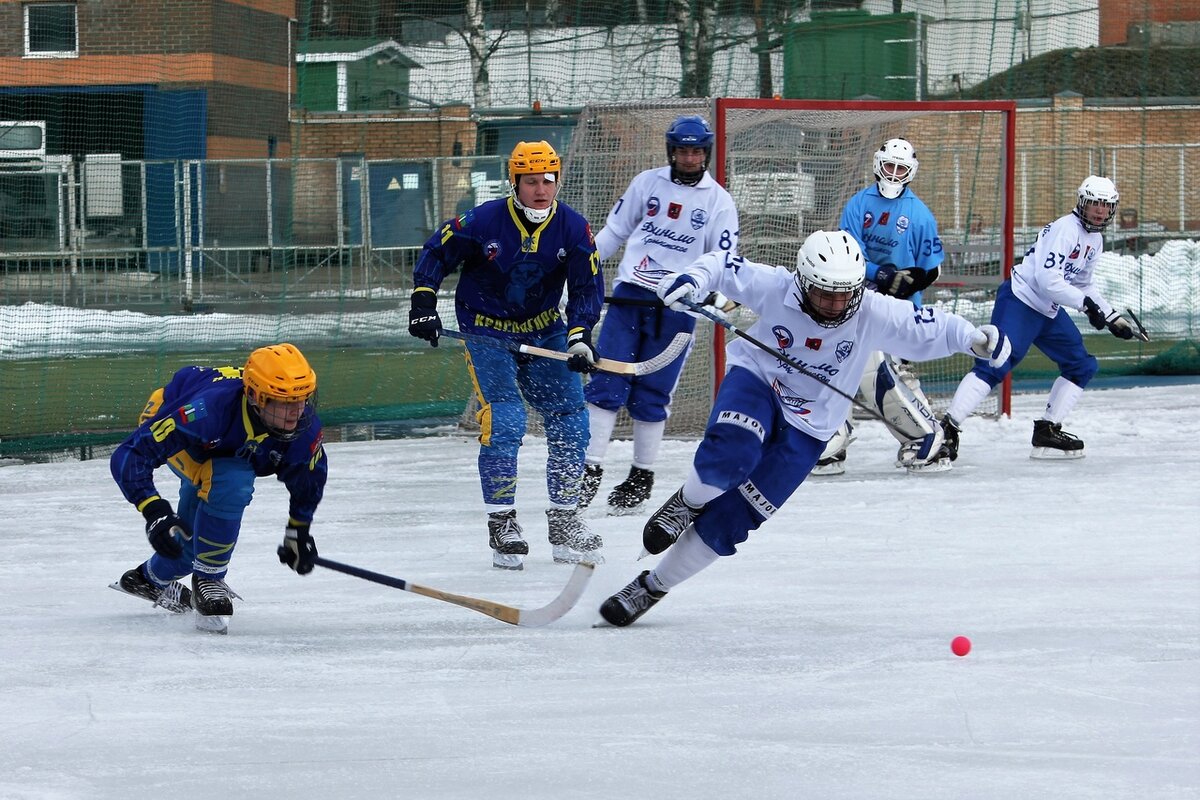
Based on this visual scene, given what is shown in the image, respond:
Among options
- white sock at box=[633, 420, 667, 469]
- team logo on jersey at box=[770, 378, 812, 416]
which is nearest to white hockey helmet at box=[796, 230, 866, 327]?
team logo on jersey at box=[770, 378, 812, 416]

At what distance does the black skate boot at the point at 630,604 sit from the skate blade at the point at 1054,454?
141 inches

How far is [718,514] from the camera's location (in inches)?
158

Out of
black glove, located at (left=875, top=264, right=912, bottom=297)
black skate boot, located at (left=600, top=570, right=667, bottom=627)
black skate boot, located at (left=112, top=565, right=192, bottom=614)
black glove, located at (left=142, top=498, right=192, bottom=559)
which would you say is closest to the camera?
black glove, located at (left=142, top=498, right=192, bottom=559)

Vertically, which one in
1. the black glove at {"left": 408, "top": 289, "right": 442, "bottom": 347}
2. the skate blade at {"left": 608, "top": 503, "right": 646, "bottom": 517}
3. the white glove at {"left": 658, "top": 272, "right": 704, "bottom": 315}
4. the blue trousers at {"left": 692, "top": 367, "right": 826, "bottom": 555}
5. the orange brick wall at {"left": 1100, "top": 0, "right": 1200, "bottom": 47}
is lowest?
the skate blade at {"left": 608, "top": 503, "right": 646, "bottom": 517}

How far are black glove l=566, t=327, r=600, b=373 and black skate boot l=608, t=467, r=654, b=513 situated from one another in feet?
3.85

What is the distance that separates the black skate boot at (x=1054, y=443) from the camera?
7.19m

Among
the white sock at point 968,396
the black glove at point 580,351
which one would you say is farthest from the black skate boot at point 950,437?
the black glove at point 580,351

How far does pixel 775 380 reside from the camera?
4.19m

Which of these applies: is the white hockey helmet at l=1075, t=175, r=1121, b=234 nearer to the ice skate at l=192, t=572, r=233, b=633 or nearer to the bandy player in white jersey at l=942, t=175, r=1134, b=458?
the bandy player in white jersey at l=942, t=175, r=1134, b=458

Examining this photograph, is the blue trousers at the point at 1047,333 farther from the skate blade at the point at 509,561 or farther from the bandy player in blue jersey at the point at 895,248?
the skate blade at the point at 509,561

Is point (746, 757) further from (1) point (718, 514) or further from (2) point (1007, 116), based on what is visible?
(2) point (1007, 116)

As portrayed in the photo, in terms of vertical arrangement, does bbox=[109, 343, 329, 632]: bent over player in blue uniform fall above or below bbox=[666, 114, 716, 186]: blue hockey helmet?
below

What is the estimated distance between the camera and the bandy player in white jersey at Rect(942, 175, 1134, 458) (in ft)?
23.3

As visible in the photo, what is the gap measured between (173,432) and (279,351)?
1.09ft
